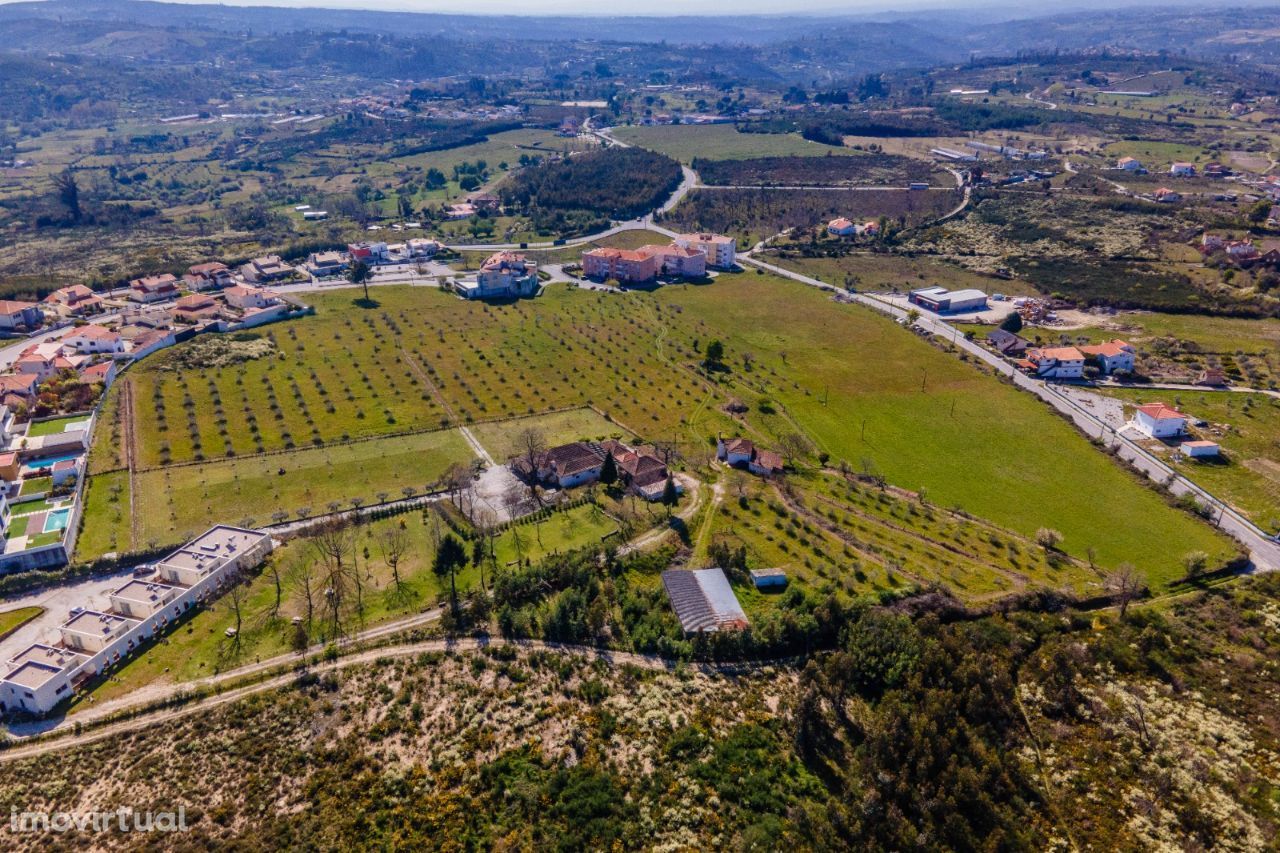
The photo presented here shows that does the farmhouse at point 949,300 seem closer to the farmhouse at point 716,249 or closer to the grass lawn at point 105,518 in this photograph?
the farmhouse at point 716,249

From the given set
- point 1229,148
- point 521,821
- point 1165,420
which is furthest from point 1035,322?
point 1229,148

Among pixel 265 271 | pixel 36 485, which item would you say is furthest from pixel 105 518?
pixel 265 271

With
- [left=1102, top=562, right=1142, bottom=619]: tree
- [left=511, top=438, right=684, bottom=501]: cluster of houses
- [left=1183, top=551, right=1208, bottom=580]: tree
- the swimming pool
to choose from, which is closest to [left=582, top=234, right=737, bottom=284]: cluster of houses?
[left=511, top=438, right=684, bottom=501]: cluster of houses

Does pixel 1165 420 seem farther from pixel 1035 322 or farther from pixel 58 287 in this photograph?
pixel 58 287

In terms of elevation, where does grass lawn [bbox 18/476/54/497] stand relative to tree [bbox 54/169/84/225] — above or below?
below

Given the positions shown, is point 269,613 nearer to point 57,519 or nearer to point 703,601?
point 57,519

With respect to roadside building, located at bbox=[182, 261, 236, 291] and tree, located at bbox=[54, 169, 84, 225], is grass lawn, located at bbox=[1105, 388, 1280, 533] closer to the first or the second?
roadside building, located at bbox=[182, 261, 236, 291]

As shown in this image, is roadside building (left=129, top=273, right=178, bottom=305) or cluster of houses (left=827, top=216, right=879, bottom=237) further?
cluster of houses (left=827, top=216, right=879, bottom=237)
